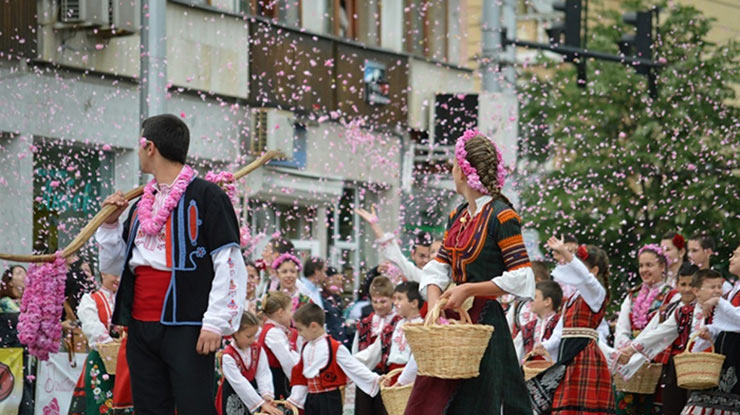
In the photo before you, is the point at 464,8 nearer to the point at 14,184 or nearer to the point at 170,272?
the point at 14,184

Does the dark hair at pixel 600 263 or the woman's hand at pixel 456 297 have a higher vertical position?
the woman's hand at pixel 456 297

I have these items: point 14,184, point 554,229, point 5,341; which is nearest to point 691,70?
point 554,229

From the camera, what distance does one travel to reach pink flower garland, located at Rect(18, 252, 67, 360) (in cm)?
951

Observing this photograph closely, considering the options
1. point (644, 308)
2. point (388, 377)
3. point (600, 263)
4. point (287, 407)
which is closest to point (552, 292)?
point (600, 263)

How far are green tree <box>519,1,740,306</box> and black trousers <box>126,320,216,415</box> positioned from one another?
40.4ft

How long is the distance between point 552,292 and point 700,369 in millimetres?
1692

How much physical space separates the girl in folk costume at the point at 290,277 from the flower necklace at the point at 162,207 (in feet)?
19.8

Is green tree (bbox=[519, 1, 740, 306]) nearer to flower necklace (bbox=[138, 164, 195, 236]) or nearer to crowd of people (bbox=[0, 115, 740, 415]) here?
crowd of people (bbox=[0, 115, 740, 415])

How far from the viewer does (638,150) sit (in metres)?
21.4

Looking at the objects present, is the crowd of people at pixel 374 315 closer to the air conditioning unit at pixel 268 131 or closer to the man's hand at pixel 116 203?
the man's hand at pixel 116 203

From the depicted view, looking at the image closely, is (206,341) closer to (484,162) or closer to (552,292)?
(484,162)

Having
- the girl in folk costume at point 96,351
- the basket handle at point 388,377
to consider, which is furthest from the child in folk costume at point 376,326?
the basket handle at point 388,377

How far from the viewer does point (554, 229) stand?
67.5 feet

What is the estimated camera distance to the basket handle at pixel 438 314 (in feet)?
24.6
